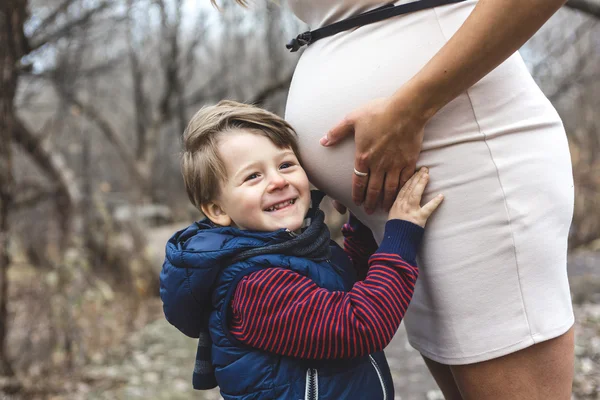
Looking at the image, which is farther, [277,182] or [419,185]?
[277,182]

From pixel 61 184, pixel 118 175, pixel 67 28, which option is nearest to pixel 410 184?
pixel 67 28

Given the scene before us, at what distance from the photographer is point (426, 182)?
1081mm

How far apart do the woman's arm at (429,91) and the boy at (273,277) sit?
68mm

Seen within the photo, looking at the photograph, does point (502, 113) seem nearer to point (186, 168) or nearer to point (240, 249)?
point (240, 249)

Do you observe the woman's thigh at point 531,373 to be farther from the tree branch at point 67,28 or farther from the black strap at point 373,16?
the tree branch at point 67,28

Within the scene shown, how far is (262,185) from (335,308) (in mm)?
347

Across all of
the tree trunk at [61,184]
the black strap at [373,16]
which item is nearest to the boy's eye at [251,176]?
the black strap at [373,16]

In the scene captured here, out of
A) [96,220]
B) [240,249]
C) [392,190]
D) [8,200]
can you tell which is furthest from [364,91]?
[96,220]

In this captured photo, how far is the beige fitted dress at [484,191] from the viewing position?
1.02 metres

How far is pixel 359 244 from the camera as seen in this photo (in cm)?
149

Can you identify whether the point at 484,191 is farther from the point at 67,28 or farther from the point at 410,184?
the point at 67,28

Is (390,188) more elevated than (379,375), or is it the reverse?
(390,188)

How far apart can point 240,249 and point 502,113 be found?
2.04ft

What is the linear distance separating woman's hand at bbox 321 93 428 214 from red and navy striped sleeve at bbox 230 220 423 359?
0.09 metres
